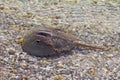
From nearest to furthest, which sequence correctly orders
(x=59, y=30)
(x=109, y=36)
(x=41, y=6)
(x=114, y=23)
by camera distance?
1. (x=59, y=30)
2. (x=109, y=36)
3. (x=114, y=23)
4. (x=41, y=6)

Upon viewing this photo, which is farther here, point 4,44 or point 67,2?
point 67,2

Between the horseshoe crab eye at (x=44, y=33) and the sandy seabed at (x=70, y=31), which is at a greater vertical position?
the horseshoe crab eye at (x=44, y=33)

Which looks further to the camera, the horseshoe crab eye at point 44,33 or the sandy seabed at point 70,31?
the horseshoe crab eye at point 44,33

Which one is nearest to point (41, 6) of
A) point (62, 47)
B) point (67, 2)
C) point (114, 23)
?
point (67, 2)

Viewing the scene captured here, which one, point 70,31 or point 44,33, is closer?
point 44,33

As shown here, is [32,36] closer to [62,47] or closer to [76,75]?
[62,47]

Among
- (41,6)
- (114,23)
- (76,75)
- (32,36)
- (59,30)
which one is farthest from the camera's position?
(41,6)

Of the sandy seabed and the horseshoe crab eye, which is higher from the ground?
the horseshoe crab eye

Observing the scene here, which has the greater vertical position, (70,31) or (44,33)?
(44,33)
